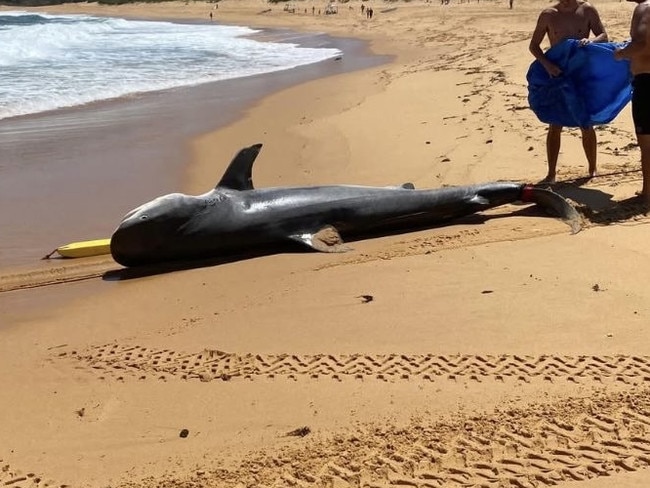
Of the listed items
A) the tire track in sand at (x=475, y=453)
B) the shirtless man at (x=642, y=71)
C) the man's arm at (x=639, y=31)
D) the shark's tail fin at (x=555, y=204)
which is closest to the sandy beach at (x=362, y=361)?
the tire track in sand at (x=475, y=453)

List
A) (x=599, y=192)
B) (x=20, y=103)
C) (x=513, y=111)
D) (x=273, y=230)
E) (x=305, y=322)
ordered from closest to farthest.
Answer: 1. (x=305, y=322)
2. (x=273, y=230)
3. (x=599, y=192)
4. (x=513, y=111)
5. (x=20, y=103)

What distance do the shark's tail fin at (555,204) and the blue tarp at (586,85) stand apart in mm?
1113

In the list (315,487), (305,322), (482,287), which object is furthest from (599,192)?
(315,487)

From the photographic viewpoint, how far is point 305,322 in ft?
15.9

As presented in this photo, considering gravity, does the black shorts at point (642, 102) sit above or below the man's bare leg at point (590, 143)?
above

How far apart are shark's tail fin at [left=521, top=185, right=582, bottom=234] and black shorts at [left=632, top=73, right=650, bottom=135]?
1.00 m

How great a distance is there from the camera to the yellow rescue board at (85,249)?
6.68 meters

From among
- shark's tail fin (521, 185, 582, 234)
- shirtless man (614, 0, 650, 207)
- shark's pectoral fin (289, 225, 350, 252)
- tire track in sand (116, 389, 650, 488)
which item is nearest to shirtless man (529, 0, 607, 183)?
shirtless man (614, 0, 650, 207)

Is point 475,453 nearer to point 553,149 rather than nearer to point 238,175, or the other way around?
point 238,175

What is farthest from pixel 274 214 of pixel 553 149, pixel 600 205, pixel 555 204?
pixel 553 149

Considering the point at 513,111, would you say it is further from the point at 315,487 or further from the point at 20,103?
the point at 20,103

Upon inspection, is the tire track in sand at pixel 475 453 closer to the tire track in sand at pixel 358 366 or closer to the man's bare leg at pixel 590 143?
the tire track in sand at pixel 358 366

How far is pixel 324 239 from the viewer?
648 centimetres

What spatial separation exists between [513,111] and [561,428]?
8.09 metres
